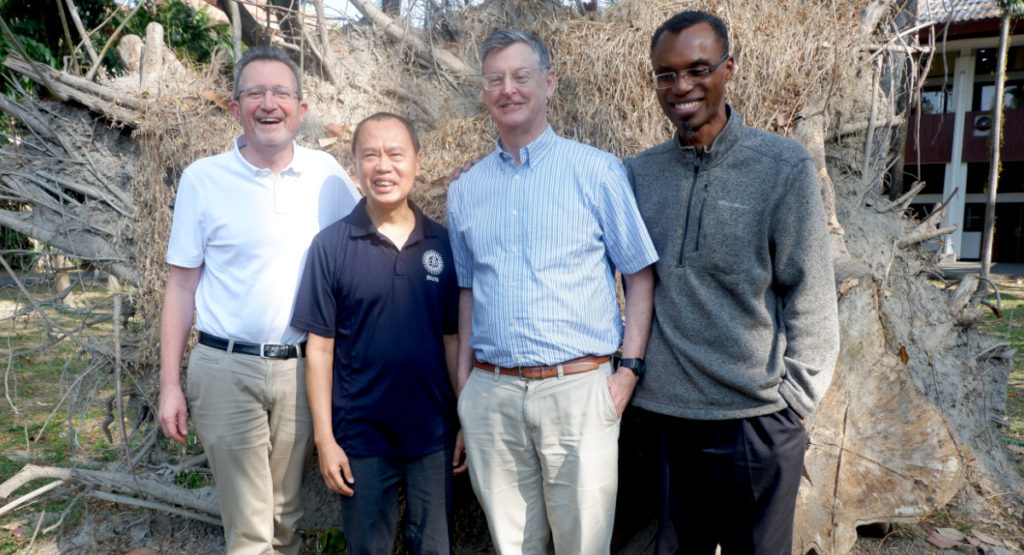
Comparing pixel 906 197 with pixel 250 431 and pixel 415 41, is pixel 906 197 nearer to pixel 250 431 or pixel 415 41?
pixel 415 41

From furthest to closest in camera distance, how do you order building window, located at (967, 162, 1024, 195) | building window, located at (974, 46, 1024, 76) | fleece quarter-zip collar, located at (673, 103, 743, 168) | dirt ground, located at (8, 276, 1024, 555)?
building window, located at (967, 162, 1024, 195) < building window, located at (974, 46, 1024, 76) < dirt ground, located at (8, 276, 1024, 555) < fleece quarter-zip collar, located at (673, 103, 743, 168)

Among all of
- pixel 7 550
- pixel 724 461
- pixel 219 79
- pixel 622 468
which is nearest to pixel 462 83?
pixel 219 79

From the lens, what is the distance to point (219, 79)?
518 cm

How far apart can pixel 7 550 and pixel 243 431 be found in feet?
7.64

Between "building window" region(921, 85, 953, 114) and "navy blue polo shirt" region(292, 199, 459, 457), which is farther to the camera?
"building window" region(921, 85, 953, 114)

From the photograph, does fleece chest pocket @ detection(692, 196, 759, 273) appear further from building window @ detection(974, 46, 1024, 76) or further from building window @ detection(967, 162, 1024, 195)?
building window @ detection(967, 162, 1024, 195)

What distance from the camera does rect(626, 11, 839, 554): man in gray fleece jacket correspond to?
2.29m

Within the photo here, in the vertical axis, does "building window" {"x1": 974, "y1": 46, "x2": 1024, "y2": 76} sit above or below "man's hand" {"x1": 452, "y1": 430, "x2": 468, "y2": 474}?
above

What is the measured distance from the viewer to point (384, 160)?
2590mm

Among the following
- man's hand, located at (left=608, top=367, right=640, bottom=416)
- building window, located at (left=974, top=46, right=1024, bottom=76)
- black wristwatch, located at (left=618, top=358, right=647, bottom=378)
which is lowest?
man's hand, located at (left=608, top=367, right=640, bottom=416)

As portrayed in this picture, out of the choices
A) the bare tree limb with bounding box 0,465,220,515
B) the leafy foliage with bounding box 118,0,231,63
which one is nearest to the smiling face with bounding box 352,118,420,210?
the bare tree limb with bounding box 0,465,220,515

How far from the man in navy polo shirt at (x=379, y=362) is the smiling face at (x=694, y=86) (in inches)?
39.5

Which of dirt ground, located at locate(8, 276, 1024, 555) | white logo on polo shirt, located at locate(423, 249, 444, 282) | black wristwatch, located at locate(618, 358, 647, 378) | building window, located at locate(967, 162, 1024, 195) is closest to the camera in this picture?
black wristwatch, located at locate(618, 358, 647, 378)

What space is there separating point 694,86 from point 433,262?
46.3 inches
